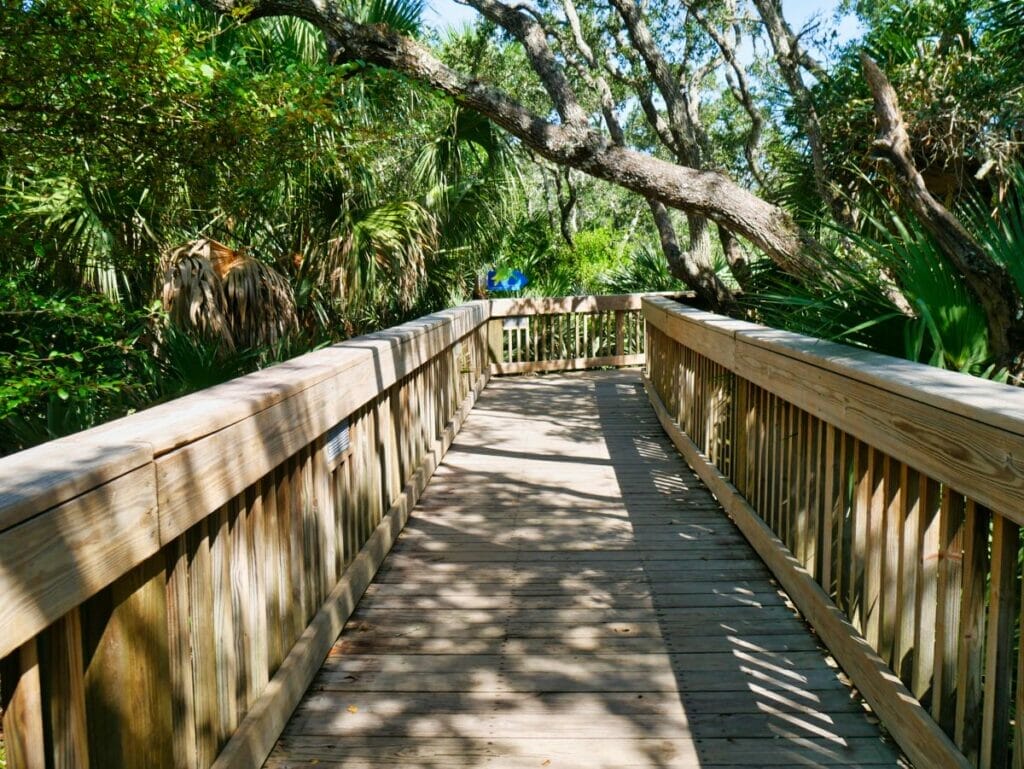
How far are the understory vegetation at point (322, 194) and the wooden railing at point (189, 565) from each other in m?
1.58

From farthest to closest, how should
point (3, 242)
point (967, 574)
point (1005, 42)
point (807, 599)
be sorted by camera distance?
point (1005, 42) → point (3, 242) → point (807, 599) → point (967, 574)

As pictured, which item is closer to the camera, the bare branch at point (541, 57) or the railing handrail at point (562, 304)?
the bare branch at point (541, 57)

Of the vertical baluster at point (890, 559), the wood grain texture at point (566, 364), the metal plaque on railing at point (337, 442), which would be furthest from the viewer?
the wood grain texture at point (566, 364)

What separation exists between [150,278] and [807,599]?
6.74 metres

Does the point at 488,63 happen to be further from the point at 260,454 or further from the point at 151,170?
the point at 260,454

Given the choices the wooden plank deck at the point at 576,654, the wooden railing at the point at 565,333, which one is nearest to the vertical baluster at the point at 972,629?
the wooden plank deck at the point at 576,654

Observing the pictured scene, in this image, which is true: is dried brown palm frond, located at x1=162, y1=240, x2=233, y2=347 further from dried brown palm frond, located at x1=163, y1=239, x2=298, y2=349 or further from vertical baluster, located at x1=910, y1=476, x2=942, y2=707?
vertical baluster, located at x1=910, y1=476, x2=942, y2=707

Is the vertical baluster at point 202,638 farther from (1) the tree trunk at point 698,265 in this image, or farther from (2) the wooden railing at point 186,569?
(1) the tree trunk at point 698,265

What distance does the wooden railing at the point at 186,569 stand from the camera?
1.64 m

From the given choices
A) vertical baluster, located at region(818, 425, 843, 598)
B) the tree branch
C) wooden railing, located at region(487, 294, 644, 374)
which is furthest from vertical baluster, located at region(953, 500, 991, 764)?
wooden railing, located at region(487, 294, 644, 374)

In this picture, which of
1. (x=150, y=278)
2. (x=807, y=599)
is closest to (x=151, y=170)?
(x=150, y=278)

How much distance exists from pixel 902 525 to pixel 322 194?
735 centimetres

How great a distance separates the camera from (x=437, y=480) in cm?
655

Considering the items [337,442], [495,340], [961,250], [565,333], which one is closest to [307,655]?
[337,442]
